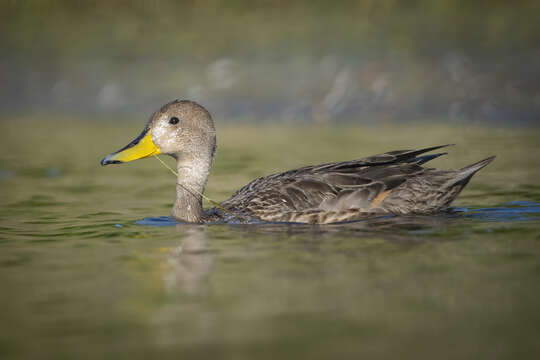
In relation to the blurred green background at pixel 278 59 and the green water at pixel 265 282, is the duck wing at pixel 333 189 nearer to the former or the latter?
the green water at pixel 265 282

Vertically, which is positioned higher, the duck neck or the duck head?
the duck head

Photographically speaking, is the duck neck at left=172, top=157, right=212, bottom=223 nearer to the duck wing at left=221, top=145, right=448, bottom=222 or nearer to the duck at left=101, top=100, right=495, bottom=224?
the duck at left=101, top=100, right=495, bottom=224

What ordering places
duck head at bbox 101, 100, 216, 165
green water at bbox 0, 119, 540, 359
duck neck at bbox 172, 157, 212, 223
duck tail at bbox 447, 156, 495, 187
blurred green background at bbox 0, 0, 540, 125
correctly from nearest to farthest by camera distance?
1. green water at bbox 0, 119, 540, 359
2. duck tail at bbox 447, 156, 495, 187
3. duck head at bbox 101, 100, 216, 165
4. duck neck at bbox 172, 157, 212, 223
5. blurred green background at bbox 0, 0, 540, 125

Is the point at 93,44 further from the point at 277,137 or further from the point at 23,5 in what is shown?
the point at 277,137

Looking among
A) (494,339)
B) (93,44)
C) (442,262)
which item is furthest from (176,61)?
(494,339)

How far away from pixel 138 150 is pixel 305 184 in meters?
1.71

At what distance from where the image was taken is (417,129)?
52.2 ft

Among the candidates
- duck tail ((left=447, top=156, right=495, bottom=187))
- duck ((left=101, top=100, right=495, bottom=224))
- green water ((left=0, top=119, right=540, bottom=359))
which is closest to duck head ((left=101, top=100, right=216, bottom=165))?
duck ((left=101, top=100, right=495, bottom=224))

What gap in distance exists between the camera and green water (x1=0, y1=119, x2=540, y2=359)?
378 cm

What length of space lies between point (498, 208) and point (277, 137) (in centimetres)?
807

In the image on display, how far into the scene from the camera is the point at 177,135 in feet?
25.1

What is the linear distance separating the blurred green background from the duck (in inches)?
371

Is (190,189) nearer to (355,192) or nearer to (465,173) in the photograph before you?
(355,192)

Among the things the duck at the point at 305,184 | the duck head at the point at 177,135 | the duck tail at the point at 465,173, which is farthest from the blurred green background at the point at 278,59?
the duck head at the point at 177,135
